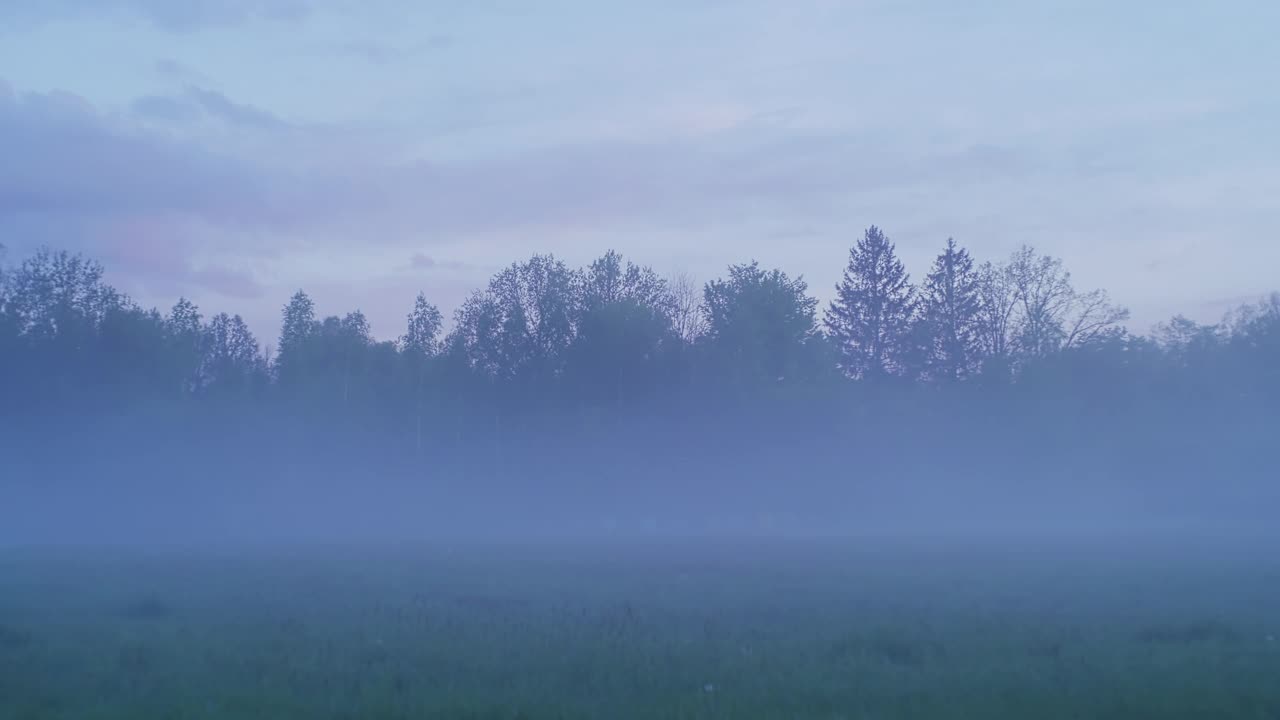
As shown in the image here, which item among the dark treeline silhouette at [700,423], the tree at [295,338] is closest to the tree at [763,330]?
the dark treeline silhouette at [700,423]

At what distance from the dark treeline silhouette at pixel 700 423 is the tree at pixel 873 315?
7.0 inches

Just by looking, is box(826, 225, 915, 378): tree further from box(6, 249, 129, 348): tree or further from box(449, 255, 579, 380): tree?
box(6, 249, 129, 348): tree

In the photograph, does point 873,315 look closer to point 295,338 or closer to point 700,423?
point 700,423

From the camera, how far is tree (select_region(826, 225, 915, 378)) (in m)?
79.3

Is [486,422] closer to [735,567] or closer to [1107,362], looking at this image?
[1107,362]

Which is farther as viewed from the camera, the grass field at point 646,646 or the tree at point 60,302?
the tree at point 60,302

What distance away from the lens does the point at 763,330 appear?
243 ft

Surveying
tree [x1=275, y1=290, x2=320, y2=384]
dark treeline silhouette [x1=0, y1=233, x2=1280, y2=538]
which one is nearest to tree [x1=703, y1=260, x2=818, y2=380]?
dark treeline silhouette [x1=0, y1=233, x2=1280, y2=538]

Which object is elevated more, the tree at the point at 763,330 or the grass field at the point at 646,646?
the tree at the point at 763,330

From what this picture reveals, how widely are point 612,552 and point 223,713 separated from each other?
28631mm

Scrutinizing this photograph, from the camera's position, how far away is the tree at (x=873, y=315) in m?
79.3

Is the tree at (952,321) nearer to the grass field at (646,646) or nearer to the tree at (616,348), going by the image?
the tree at (616,348)

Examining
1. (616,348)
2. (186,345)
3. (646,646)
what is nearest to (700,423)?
(616,348)

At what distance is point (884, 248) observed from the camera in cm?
8025
